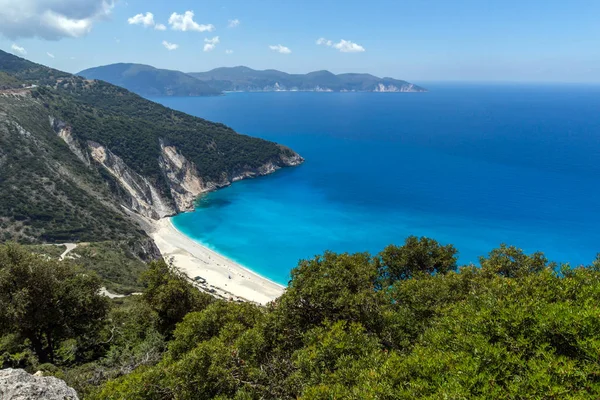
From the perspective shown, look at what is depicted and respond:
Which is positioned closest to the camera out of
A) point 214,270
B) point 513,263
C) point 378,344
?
point 378,344

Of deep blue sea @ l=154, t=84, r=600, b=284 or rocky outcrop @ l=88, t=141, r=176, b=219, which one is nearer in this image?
deep blue sea @ l=154, t=84, r=600, b=284

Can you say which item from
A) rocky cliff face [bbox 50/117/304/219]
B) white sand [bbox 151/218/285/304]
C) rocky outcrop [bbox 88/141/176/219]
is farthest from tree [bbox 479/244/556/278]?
rocky outcrop [bbox 88/141/176/219]

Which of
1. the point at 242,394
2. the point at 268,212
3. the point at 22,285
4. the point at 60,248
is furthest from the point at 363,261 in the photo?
the point at 268,212

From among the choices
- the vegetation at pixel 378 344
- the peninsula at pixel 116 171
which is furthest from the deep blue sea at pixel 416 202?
the vegetation at pixel 378 344

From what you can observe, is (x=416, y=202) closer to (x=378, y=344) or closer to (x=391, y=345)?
(x=391, y=345)

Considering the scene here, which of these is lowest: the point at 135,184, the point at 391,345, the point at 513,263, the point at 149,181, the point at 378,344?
the point at 135,184

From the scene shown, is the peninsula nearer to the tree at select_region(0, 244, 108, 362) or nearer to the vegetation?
the tree at select_region(0, 244, 108, 362)

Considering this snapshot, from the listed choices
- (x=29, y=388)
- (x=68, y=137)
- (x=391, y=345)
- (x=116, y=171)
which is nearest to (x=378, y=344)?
(x=391, y=345)
